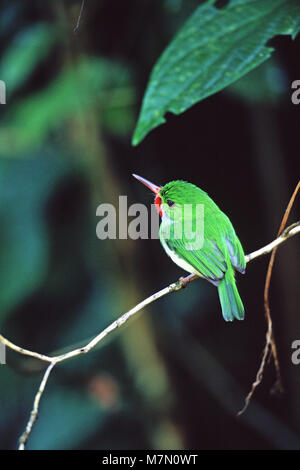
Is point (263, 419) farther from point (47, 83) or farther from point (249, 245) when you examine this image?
point (47, 83)

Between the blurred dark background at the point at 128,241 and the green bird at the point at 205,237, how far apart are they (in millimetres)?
832

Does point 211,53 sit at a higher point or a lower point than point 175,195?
higher

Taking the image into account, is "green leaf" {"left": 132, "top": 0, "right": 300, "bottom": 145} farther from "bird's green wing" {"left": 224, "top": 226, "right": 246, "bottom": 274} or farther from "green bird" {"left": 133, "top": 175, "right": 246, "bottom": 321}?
"bird's green wing" {"left": 224, "top": 226, "right": 246, "bottom": 274}

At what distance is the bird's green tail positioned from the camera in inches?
52.0

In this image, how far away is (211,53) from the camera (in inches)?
49.5

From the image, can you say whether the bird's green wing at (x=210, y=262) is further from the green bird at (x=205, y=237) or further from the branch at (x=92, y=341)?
the branch at (x=92, y=341)

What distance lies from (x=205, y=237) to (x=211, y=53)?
0.40 m

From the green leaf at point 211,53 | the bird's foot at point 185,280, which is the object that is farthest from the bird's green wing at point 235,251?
the green leaf at point 211,53

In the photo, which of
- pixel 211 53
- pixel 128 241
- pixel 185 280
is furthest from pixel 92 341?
pixel 128 241

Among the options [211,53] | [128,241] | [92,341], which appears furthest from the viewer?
[128,241]

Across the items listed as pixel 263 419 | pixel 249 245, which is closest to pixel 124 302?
pixel 249 245

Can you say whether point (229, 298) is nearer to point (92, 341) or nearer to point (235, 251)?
point (235, 251)

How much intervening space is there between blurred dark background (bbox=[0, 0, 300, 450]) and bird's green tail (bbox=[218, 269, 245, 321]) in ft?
Result: 2.65

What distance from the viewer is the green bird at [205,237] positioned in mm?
1299
